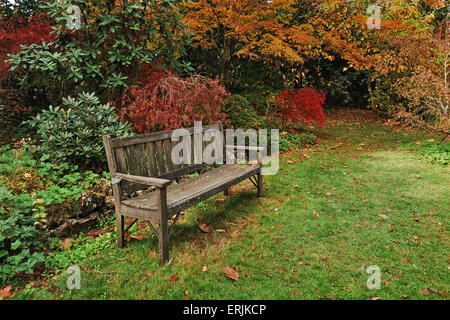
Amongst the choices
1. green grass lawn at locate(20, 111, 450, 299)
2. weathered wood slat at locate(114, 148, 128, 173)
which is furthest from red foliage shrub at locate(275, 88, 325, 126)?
weathered wood slat at locate(114, 148, 128, 173)

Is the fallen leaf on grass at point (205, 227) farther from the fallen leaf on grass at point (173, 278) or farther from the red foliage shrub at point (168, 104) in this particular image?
A: the red foliage shrub at point (168, 104)

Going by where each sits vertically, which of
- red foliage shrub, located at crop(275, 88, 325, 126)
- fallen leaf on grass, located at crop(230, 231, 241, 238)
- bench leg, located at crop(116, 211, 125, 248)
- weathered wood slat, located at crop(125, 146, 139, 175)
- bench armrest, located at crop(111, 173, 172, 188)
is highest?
red foliage shrub, located at crop(275, 88, 325, 126)

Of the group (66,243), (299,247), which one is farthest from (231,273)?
(66,243)

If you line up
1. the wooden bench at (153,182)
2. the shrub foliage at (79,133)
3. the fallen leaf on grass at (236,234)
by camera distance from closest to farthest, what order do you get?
the wooden bench at (153,182), the fallen leaf on grass at (236,234), the shrub foliage at (79,133)

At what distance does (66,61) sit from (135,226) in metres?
3.27

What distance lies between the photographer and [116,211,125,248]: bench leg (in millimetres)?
3107

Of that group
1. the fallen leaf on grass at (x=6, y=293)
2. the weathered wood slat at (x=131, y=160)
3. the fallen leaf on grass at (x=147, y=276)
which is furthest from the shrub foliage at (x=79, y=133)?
the fallen leaf on grass at (x=147, y=276)

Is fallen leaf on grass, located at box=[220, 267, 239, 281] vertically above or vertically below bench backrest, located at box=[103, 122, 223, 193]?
below

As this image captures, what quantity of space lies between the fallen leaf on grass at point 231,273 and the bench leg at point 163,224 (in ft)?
1.92

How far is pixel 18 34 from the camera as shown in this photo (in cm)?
507

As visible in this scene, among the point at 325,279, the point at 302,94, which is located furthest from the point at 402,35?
the point at 325,279

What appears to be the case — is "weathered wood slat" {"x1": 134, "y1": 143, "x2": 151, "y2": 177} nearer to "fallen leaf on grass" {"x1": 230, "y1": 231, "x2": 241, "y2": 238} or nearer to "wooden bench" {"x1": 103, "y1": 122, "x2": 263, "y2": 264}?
"wooden bench" {"x1": 103, "y1": 122, "x2": 263, "y2": 264}

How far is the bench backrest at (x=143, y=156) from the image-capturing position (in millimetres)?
3051

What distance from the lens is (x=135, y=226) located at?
12.2 feet
